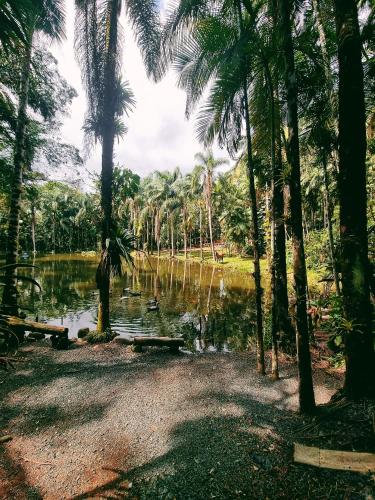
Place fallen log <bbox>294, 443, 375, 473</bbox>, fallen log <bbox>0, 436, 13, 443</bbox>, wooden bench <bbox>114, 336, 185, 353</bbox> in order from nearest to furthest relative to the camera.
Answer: fallen log <bbox>294, 443, 375, 473</bbox> → fallen log <bbox>0, 436, 13, 443</bbox> → wooden bench <bbox>114, 336, 185, 353</bbox>

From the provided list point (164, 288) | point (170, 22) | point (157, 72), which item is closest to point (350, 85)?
point (170, 22)

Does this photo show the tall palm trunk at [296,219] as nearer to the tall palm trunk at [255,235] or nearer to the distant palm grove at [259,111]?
Result: the distant palm grove at [259,111]

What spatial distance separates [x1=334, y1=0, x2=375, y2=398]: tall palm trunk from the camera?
4.09 meters

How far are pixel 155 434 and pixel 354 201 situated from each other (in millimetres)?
4769

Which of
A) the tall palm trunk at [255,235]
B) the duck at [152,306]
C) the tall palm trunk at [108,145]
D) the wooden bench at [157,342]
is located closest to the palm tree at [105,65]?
the tall palm trunk at [108,145]

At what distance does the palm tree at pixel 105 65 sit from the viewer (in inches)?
335

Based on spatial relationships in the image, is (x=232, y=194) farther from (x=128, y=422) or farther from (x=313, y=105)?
(x=128, y=422)

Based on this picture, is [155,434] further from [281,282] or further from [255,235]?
[281,282]

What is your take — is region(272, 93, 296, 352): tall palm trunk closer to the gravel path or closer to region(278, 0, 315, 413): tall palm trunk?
the gravel path

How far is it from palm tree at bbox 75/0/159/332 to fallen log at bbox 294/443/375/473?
6864 mm

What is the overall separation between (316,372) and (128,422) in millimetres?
4399

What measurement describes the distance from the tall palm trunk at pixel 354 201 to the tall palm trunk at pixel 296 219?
2.04 ft

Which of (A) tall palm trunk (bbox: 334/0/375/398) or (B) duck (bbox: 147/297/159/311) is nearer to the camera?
(A) tall palm trunk (bbox: 334/0/375/398)

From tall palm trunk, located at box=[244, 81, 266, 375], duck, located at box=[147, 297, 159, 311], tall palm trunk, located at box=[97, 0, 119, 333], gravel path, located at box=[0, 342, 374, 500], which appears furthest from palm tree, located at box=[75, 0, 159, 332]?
duck, located at box=[147, 297, 159, 311]
